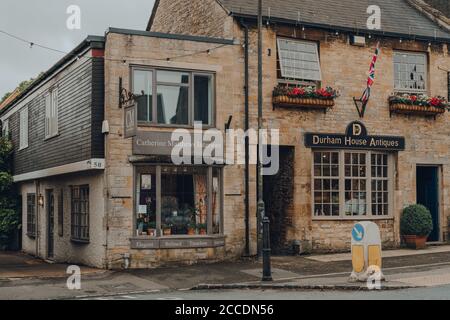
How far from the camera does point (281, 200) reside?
20.5m

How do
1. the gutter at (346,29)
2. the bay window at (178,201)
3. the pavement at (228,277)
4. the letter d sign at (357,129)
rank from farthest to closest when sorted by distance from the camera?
1. the letter d sign at (357,129)
2. the gutter at (346,29)
3. the bay window at (178,201)
4. the pavement at (228,277)

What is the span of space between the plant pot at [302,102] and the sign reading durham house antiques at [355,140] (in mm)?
844

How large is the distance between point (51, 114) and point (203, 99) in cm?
613

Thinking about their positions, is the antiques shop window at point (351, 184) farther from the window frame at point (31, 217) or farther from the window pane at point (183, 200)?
the window frame at point (31, 217)

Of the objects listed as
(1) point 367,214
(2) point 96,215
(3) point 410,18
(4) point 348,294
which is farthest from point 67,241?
(3) point 410,18

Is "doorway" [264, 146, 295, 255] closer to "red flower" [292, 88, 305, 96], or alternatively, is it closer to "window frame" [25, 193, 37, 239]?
"red flower" [292, 88, 305, 96]

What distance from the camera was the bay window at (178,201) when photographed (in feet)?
58.5

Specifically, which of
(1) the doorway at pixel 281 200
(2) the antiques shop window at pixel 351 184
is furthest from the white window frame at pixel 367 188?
(1) the doorway at pixel 281 200

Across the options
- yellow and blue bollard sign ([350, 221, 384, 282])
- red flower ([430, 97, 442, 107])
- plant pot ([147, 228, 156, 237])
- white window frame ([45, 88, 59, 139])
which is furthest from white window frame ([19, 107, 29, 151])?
yellow and blue bollard sign ([350, 221, 384, 282])

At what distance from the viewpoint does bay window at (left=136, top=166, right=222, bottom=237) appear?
58.5 ft

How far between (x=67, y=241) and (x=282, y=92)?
8.18 m

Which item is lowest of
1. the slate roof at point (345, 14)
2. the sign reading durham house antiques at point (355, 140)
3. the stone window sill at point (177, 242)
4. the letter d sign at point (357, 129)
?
the stone window sill at point (177, 242)

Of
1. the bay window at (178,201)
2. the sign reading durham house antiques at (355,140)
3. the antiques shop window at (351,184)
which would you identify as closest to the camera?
the bay window at (178,201)
